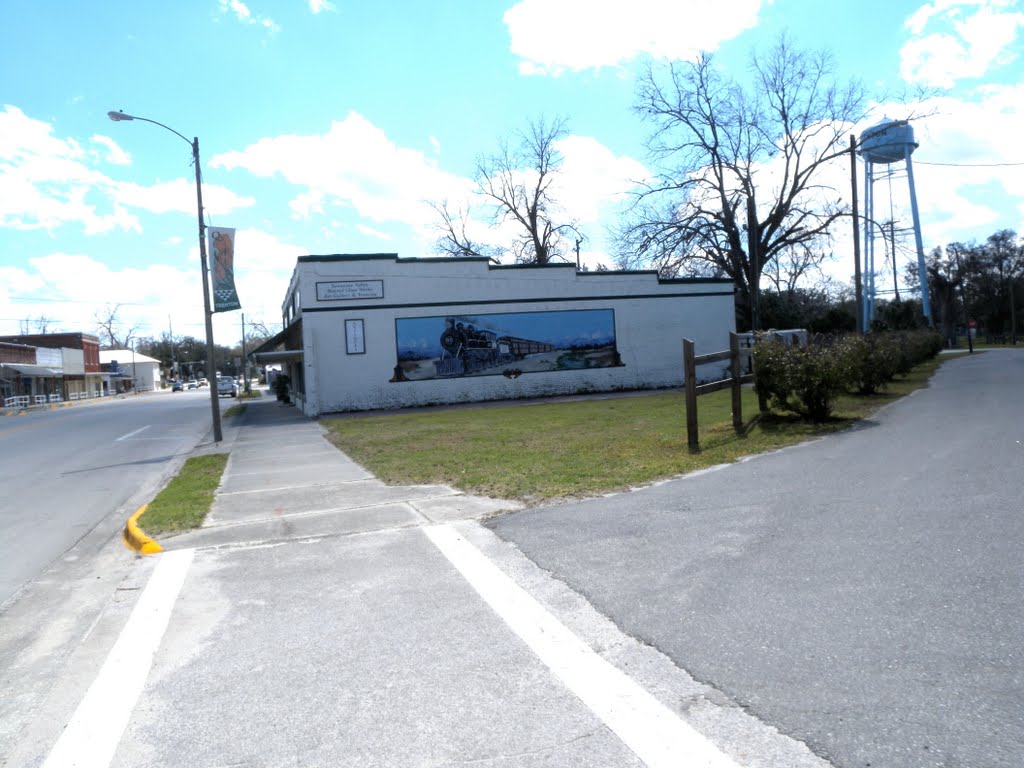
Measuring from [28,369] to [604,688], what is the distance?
7158 centimetres

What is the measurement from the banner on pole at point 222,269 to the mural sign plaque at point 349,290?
384 inches

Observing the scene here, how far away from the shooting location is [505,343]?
112ft

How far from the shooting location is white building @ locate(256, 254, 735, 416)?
3209cm

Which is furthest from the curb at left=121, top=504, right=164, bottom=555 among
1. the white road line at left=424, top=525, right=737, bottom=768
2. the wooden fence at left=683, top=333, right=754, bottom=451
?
the wooden fence at left=683, top=333, right=754, bottom=451

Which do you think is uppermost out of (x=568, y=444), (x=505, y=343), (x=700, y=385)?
(x=505, y=343)

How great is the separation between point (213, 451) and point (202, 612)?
1453cm

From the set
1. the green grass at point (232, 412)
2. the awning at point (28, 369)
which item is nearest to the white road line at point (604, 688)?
the green grass at point (232, 412)

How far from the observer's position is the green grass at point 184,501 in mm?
9617

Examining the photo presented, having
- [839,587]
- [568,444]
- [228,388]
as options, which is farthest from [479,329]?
[228,388]

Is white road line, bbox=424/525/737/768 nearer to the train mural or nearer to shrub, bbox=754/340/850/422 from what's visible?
shrub, bbox=754/340/850/422

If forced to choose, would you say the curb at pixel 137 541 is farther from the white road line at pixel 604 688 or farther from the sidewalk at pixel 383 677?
the white road line at pixel 604 688

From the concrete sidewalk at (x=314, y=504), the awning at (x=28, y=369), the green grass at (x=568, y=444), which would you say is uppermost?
the awning at (x=28, y=369)

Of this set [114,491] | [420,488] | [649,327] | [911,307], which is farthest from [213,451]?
[911,307]

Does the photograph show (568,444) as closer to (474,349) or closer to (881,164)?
(474,349)
